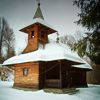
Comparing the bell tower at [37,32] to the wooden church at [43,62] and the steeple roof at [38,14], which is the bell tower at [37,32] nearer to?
the wooden church at [43,62]

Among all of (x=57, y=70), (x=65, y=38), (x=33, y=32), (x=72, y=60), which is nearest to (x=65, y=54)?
(x=72, y=60)

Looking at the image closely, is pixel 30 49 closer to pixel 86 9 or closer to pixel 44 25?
pixel 44 25

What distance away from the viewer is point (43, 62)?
1616 cm

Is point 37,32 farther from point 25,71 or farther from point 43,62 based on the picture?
point 25,71

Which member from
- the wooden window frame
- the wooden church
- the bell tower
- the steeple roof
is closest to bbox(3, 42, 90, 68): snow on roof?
the wooden church

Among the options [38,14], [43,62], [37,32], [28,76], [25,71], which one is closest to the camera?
[43,62]

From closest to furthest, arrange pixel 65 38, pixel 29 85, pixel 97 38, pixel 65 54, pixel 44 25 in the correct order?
Result: pixel 97 38
pixel 65 54
pixel 29 85
pixel 44 25
pixel 65 38

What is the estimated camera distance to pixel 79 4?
10227 mm

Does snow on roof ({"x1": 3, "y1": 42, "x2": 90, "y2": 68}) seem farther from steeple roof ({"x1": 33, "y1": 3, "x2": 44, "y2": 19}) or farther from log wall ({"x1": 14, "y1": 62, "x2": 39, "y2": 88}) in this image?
steeple roof ({"x1": 33, "y1": 3, "x2": 44, "y2": 19})

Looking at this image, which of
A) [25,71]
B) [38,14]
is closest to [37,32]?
[38,14]

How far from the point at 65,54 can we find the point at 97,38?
474 centimetres

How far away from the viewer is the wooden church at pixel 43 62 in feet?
49.1

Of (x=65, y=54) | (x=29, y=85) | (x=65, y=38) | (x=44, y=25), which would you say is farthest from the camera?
(x=65, y=38)

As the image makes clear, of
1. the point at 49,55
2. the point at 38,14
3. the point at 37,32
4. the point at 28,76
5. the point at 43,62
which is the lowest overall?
the point at 28,76
